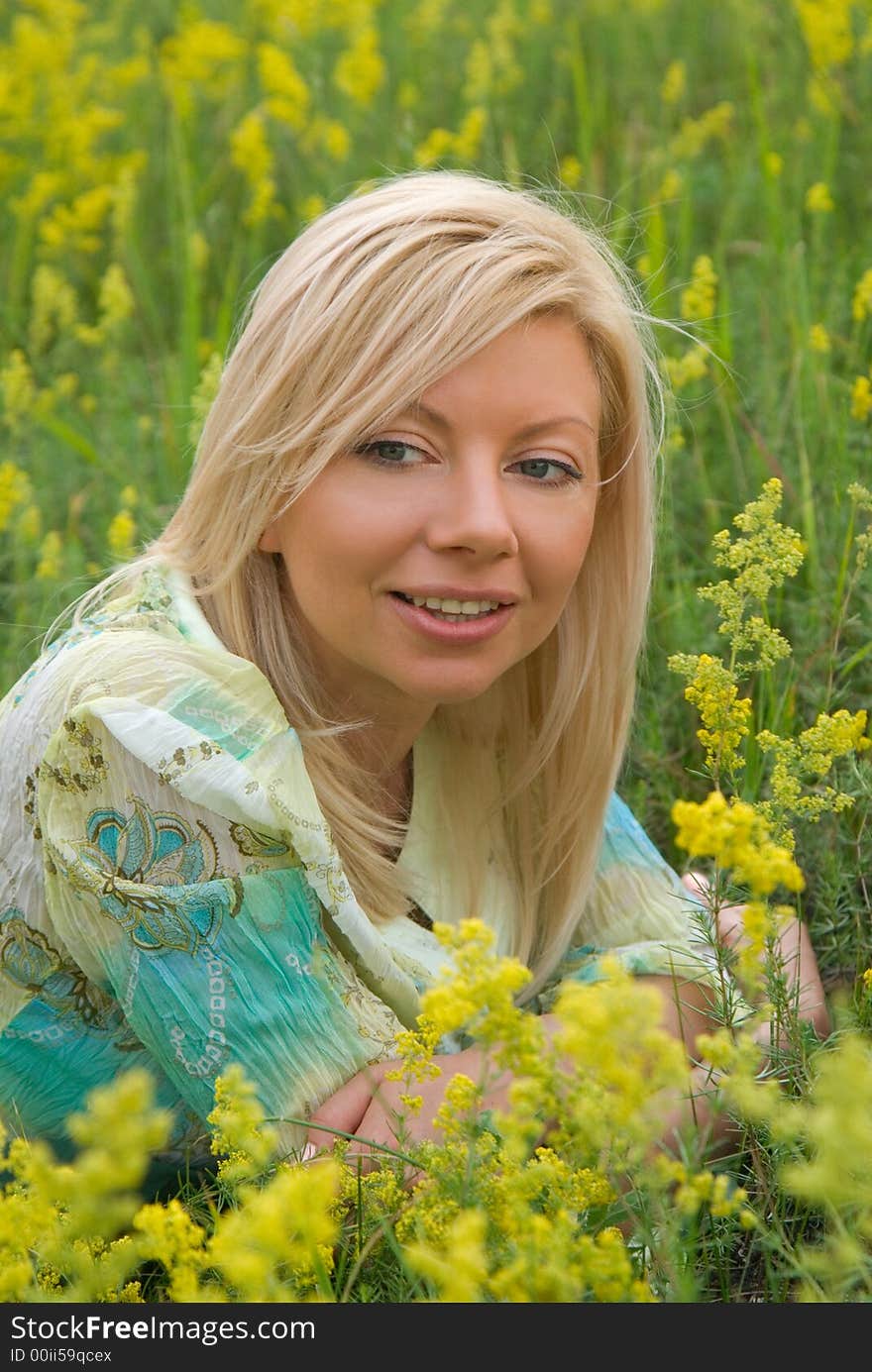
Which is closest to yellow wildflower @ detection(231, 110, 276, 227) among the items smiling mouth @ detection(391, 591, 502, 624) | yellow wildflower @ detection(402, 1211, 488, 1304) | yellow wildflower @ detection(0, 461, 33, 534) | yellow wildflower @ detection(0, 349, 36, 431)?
yellow wildflower @ detection(0, 349, 36, 431)

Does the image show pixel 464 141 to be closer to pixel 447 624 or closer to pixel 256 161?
pixel 256 161

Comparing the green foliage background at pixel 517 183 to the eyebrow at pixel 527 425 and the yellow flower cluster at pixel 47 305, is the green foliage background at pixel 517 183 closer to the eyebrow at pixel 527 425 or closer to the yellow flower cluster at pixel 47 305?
the yellow flower cluster at pixel 47 305

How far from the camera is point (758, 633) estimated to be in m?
1.61

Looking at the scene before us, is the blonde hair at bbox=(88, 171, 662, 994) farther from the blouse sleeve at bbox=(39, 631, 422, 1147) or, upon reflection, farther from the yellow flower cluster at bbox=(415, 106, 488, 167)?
the yellow flower cluster at bbox=(415, 106, 488, 167)

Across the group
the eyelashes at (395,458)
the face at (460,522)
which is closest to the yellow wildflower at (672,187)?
the face at (460,522)

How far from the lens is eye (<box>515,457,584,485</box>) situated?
1.79 meters

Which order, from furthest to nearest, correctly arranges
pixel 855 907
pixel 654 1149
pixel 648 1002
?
pixel 855 907 → pixel 654 1149 → pixel 648 1002

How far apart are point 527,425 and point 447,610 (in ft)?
0.72

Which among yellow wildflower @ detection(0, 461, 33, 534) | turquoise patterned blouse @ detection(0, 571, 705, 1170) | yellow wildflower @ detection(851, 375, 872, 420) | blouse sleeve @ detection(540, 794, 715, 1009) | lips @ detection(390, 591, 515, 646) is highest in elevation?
yellow wildflower @ detection(851, 375, 872, 420)

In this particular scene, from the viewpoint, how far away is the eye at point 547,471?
1791mm

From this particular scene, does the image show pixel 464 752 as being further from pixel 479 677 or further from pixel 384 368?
pixel 384 368

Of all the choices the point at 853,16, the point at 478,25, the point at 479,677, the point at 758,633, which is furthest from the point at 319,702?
the point at 478,25

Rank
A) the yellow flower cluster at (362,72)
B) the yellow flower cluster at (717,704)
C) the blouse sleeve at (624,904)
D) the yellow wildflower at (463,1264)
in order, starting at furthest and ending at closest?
the yellow flower cluster at (362,72) → the blouse sleeve at (624,904) → the yellow flower cluster at (717,704) → the yellow wildflower at (463,1264)

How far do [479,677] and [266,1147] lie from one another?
734 millimetres
